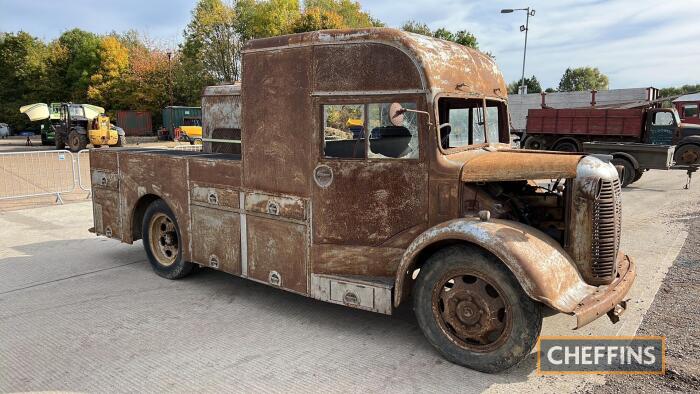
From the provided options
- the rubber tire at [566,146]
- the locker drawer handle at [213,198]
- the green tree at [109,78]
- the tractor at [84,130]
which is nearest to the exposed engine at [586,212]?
the locker drawer handle at [213,198]

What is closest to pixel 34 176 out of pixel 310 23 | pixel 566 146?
pixel 566 146

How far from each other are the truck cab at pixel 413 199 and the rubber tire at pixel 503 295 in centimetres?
1

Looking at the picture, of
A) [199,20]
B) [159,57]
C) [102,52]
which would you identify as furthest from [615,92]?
[102,52]

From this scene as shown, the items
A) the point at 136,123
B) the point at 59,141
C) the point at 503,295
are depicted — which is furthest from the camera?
the point at 136,123

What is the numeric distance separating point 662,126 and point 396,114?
16.3 metres

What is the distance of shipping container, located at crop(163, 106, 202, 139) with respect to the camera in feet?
124

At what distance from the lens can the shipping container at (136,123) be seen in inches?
1677

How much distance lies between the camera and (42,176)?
54.8 ft

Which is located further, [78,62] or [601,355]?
[78,62]

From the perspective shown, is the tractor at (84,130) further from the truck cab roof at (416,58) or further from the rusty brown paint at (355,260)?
the rusty brown paint at (355,260)

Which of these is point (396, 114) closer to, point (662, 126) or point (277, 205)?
point (277, 205)

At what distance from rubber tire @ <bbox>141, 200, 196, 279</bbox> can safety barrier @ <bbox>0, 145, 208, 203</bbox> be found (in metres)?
4.99

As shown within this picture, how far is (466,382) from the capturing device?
12.6ft

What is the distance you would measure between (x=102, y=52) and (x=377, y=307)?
51041 mm
